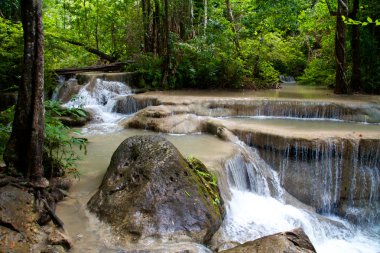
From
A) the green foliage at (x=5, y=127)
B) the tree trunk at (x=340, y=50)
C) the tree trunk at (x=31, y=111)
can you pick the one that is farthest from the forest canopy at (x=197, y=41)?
the tree trunk at (x=31, y=111)

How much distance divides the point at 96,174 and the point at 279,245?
138 inches

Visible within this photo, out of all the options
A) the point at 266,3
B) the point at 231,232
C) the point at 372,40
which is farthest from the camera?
the point at 266,3

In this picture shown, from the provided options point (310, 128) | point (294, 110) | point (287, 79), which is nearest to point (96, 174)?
point (310, 128)

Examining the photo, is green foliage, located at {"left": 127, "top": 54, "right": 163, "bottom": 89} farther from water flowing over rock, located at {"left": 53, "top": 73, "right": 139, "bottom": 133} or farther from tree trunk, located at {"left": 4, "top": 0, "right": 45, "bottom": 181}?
tree trunk, located at {"left": 4, "top": 0, "right": 45, "bottom": 181}

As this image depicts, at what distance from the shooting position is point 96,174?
647 centimetres

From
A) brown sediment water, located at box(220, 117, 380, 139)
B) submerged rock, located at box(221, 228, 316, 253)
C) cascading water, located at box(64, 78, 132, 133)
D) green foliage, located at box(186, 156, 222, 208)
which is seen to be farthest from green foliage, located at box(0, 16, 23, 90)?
submerged rock, located at box(221, 228, 316, 253)

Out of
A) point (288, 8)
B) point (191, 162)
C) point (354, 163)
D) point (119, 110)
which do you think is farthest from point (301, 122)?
point (288, 8)

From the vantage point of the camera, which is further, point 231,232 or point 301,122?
point 301,122

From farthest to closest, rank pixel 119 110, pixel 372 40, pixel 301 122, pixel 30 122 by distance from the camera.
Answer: pixel 372 40, pixel 119 110, pixel 301 122, pixel 30 122

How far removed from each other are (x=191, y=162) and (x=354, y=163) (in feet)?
12.5

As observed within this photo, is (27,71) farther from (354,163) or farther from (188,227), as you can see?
(354,163)

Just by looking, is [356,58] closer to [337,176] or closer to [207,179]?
[337,176]

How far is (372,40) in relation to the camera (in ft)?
43.4

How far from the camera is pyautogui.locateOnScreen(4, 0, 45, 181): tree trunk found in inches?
183
